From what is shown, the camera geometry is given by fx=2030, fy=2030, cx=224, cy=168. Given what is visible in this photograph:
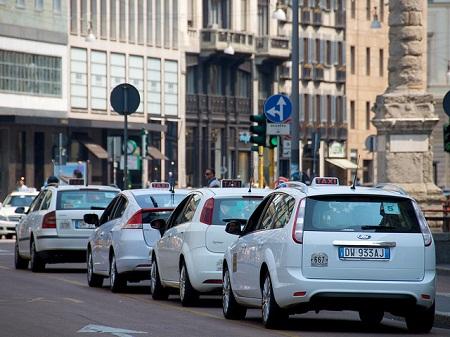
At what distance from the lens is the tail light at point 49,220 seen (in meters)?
33.1

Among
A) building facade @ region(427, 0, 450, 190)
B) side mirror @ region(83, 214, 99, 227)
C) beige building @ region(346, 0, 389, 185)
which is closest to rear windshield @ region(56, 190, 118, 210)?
side mirror @ region(83, 214, 99, 227)

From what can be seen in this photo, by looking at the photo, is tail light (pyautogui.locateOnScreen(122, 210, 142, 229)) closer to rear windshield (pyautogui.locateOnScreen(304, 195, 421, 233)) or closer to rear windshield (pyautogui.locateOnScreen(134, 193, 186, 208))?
rear windshield (pyautogui.locateOnScreen(134, 193, 186, 208))

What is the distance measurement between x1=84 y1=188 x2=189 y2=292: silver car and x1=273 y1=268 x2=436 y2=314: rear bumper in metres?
7.74

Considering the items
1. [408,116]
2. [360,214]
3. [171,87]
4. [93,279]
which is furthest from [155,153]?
[360,214]

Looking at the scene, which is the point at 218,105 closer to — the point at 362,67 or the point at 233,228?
the point at 362,67

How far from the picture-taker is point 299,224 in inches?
760

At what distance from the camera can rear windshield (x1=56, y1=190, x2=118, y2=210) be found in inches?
1315

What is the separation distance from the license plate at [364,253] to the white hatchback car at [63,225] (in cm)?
1394

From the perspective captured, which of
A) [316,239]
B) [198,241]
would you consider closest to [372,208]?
[316,239]

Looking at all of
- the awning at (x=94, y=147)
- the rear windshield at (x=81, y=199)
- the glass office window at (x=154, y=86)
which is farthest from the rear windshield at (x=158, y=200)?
the glass office window at (x=154, y=86)

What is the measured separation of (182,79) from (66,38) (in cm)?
1000

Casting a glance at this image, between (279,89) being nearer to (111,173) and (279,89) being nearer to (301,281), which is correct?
(111,173)

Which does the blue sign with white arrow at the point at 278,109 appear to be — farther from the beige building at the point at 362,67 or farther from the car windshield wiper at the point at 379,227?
the beige building at the point at 362,67

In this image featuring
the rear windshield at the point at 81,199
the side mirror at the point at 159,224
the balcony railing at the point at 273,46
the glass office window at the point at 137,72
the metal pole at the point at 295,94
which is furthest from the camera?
the balcony railing at the point at 273,46
